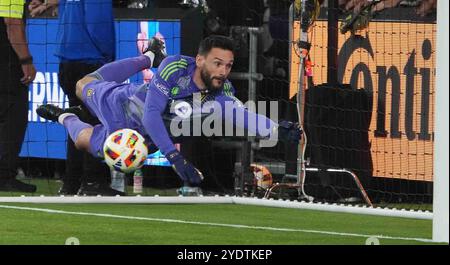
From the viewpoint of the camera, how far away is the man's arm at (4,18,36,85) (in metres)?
14.6

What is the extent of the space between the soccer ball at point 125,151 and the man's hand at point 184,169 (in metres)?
0.39

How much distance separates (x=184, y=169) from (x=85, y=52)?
53.2 inches

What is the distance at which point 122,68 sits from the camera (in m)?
14.3

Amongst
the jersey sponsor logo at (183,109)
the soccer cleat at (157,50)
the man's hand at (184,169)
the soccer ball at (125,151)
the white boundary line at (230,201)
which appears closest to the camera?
the white boundary line at (230,201)

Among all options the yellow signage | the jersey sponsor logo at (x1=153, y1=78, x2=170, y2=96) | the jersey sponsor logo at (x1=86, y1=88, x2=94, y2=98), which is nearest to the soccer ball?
the jersey sponsor logo at (x1=153, y1=78, x2=170, y2=96)

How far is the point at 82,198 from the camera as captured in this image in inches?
533

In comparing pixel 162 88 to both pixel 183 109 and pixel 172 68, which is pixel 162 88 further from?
pixel 183 109

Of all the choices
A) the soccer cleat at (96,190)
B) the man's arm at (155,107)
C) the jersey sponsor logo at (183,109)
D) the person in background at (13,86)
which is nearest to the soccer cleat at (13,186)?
the person in background at (13,86)

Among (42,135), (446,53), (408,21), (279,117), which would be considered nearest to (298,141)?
(279,117)

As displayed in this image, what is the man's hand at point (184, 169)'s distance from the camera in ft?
46.0

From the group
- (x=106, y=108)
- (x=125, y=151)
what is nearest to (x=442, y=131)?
(x=125, y=151)
